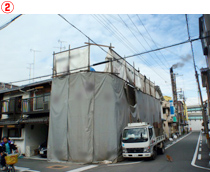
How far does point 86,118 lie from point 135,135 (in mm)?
3268

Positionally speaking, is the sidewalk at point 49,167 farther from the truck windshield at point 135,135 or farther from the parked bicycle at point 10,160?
the truck windshield at point 135,135

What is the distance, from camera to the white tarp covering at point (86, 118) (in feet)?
34.1

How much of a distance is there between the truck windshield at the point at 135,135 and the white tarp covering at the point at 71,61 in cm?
525

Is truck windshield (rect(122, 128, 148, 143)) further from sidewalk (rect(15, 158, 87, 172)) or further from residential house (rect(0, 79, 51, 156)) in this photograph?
residential house (rect(0, 79, 51, 156))

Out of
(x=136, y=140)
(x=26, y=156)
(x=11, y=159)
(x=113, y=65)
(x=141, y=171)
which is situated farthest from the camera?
(x=26, y=156)

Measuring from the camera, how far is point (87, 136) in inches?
410

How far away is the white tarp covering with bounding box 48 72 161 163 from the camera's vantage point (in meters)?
10.4

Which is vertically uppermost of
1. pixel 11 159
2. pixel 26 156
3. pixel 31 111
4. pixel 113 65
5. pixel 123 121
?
A: pixel 113 65

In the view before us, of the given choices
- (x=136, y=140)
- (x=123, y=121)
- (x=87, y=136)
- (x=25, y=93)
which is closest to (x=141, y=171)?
(x=136, y=140)

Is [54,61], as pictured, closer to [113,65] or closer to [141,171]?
[113,65]

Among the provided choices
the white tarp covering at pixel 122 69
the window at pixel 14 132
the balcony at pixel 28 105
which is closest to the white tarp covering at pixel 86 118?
the white tarp covering at pixel 122 69

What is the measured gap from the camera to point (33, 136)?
15742 mm

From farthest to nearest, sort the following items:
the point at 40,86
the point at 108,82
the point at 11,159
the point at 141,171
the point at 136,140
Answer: the point at 40,86
the point at 108,82
the point at 136,140
the point at 141,171
the point at 11,159

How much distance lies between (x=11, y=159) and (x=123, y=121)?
293 inches
